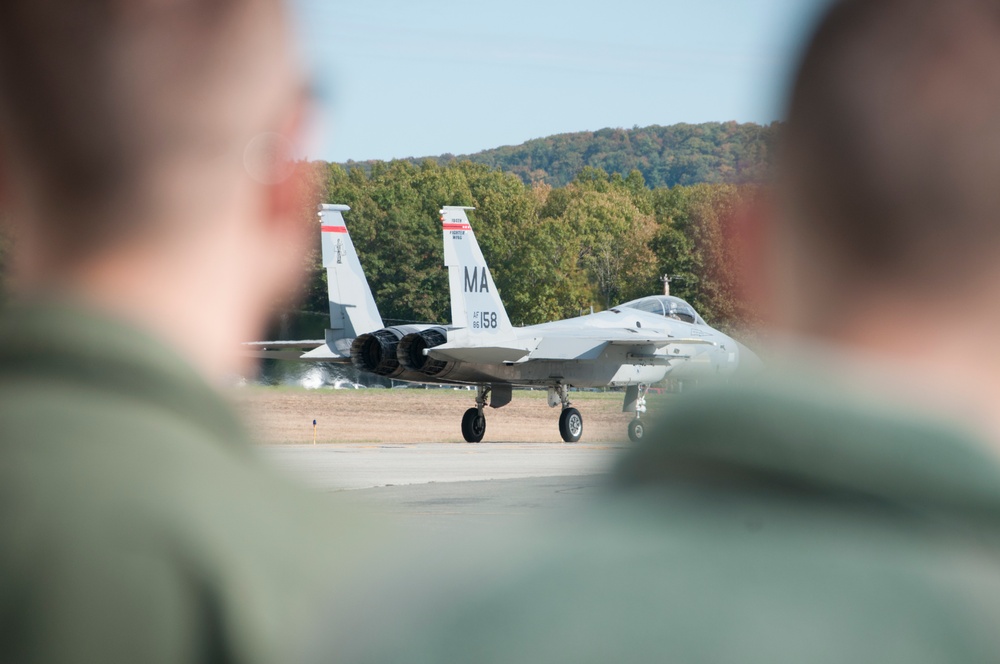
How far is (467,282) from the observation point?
28406 millimetres

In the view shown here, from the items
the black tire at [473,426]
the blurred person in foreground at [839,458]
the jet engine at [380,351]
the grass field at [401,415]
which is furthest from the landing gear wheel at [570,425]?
the blurred person in foreground at [839,458]

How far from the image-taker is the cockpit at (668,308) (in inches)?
1124

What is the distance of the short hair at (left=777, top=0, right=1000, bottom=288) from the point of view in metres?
0.72

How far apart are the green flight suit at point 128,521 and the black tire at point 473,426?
29544 mm

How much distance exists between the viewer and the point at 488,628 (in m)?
0.61

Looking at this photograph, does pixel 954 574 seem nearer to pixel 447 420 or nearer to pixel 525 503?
pixel 525 503

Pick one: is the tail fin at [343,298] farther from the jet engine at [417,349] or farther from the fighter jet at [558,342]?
the jet engine at [417,349]

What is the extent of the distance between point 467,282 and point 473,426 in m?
4.28

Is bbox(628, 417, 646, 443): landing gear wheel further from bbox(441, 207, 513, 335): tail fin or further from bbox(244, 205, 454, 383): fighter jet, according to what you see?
bbox(244, 205, 454, 383): fighter jet

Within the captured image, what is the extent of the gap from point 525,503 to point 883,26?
1357cm

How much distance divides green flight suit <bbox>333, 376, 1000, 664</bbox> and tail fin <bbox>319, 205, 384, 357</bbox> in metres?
28.6

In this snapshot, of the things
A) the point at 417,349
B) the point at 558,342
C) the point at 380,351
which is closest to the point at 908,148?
the point at 417,349

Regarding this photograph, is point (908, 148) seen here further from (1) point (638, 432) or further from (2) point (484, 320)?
(2) point (484, 320)

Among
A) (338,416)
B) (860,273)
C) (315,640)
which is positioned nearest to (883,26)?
(860,273)
